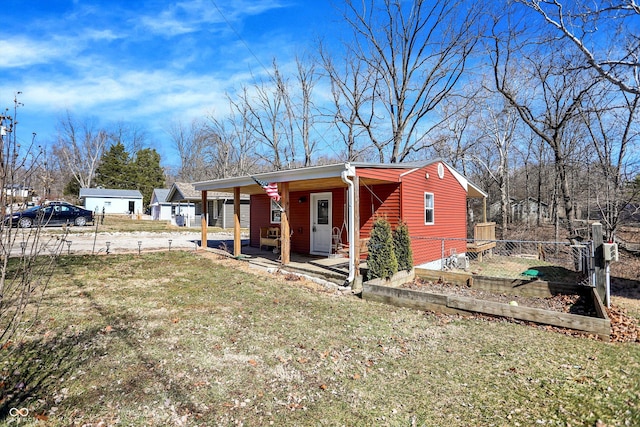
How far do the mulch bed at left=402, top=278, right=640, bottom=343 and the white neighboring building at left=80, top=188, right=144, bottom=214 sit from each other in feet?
126

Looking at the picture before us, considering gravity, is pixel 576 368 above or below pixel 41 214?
below

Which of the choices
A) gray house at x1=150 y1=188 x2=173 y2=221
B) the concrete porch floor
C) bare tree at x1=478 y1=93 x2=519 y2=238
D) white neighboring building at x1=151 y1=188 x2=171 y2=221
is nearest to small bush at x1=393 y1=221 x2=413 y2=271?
the concrete porch floor

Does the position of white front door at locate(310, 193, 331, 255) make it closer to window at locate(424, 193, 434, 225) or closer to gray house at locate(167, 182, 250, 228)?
window at locate(424, 193, 434, 225)

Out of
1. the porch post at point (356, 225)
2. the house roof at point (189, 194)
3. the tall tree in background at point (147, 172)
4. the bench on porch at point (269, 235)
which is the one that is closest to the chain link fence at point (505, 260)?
the porch post at point (356, 225)

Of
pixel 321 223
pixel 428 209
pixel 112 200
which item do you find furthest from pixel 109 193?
pixel 428 209

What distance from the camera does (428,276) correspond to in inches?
330

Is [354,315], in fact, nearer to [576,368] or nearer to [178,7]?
[576,368]

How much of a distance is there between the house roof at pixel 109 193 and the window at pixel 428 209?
3789 cm

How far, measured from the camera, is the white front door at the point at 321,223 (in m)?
11.5

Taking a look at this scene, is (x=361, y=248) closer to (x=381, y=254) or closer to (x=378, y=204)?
(x=378, y=204)

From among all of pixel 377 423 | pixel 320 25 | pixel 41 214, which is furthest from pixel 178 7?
pixel 320 25

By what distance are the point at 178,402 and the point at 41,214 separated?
1939mm

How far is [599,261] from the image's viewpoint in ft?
19.6

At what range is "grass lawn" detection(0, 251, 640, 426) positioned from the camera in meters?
2.89
